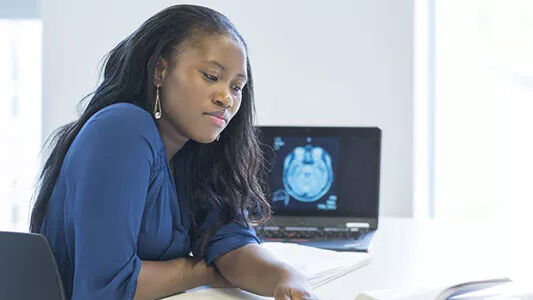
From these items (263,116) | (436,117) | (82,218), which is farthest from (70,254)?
(436,117)

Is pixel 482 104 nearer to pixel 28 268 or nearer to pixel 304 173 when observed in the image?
pixel 304 173

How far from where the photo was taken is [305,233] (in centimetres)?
203

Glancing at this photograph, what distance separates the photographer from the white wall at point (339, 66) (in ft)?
9.89

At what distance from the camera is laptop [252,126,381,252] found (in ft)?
6.91

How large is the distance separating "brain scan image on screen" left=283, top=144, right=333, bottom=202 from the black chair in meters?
1.12

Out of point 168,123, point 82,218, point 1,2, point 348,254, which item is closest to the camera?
point 82,218

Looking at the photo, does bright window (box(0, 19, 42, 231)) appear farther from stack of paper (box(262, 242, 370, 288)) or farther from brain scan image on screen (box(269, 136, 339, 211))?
stack of paper (box(262, 242, 370, 288))

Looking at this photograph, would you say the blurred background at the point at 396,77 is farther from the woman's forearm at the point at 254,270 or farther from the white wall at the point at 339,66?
the woman's forearm at the point at 254,270

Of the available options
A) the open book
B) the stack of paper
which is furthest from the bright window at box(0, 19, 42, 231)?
the open book

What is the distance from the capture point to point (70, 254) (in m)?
1.25

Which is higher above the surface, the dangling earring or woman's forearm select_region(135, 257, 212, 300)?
the dangling earring

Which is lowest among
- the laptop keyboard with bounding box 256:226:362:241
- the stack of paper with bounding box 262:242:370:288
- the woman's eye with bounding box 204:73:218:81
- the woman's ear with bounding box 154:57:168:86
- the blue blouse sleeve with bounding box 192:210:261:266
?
the stack of paper with bounding box 262:242:370:288

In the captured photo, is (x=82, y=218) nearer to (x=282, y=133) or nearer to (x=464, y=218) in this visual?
(x=282, y=133)

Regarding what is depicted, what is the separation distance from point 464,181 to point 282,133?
1375 mm
